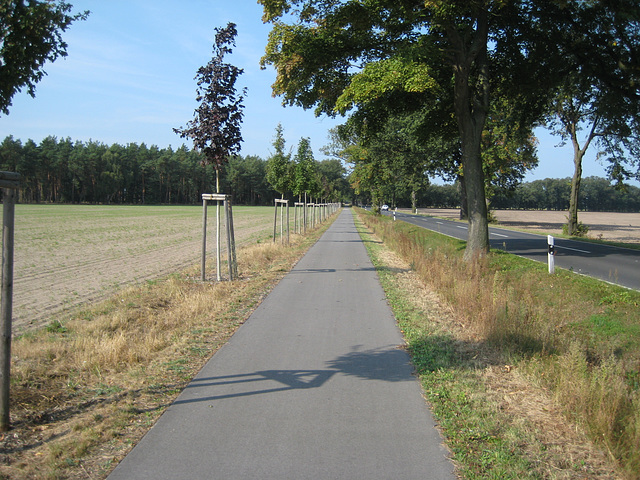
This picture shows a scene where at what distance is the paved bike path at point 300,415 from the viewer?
11.5ft

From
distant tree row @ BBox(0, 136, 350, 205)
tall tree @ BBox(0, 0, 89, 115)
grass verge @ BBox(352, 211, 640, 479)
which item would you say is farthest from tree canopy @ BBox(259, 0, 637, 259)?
distant tree row @ BBox(0, 136, 350, 205)

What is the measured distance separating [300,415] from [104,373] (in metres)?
2.52

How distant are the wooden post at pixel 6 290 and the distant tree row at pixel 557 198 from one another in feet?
480

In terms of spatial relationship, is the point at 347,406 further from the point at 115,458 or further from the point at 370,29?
the point at 370,29

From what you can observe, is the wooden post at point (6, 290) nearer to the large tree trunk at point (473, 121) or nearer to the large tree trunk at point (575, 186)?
the large tree trunk at point (473, 121)

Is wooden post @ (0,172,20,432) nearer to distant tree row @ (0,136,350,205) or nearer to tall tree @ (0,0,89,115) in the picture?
tall tree @ (0,0,89,115)

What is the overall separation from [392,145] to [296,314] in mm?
27804

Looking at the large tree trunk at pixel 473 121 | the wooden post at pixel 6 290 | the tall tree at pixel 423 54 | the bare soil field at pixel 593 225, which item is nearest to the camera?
the wooden post at pixel 6 290

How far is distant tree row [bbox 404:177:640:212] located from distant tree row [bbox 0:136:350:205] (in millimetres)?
33536

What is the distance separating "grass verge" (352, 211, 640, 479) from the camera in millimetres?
3615

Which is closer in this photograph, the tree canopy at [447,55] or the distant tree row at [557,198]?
the tree canopy at [447,55]

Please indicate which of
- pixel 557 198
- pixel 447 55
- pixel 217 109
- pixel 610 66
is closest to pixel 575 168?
pixel 610 66

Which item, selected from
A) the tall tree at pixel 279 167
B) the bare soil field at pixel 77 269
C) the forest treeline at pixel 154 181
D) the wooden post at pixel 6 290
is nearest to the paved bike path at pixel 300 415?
the wooden post at pixel 6 290

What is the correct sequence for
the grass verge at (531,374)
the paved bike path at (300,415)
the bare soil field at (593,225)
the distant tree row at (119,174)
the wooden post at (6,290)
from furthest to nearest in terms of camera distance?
the distant tree row at (119,174) < the bare soil field at (593,225) < the wooden post at (6,290) < the grass verge at (531,374) < the paved bike path at (300,415)
